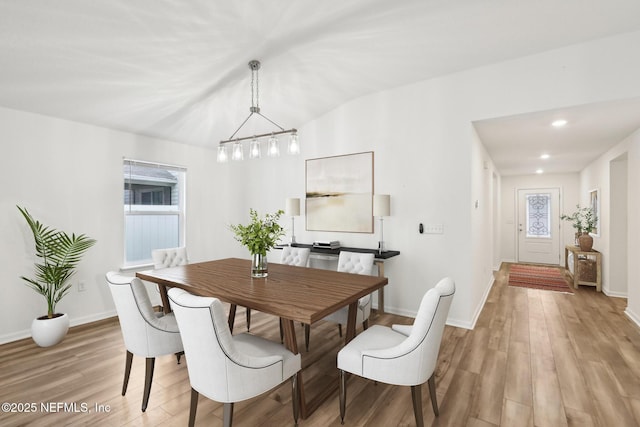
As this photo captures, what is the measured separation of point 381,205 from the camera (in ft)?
12.7

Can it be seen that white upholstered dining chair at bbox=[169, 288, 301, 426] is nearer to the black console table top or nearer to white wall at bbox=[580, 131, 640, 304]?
the black console table top

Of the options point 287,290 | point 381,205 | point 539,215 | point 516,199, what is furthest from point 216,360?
point 539,215

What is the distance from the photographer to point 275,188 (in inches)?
209

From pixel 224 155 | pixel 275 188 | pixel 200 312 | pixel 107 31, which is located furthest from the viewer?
pixel 275 188

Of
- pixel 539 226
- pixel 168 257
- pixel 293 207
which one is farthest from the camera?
pixel 539 226

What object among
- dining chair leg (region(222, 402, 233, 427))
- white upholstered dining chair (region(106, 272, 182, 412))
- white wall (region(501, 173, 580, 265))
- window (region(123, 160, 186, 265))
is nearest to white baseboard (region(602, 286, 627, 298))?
white wall (region(501, 173, 580, 265))

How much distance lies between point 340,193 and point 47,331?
3.65 metres

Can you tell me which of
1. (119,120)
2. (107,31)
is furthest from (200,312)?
(119,120)

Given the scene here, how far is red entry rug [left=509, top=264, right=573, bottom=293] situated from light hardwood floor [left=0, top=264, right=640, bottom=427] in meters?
1.80

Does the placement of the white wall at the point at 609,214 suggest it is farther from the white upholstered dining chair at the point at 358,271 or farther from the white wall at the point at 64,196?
the white wall at the point at 64,196

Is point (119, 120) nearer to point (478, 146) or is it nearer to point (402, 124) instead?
point (402, 124)

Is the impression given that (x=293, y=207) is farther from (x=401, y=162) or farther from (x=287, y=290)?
(x=287, y=290)

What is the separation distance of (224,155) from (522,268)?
23.9 ft

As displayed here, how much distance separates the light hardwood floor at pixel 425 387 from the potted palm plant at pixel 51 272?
18 cm
